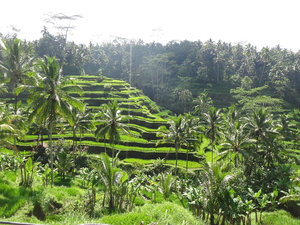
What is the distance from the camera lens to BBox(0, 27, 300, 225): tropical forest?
12.3 meters

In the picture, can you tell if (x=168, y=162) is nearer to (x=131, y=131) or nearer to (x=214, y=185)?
(x=131, y=131)

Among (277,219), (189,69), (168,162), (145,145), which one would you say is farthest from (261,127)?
(189,69)

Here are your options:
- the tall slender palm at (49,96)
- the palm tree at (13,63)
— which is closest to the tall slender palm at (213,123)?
the tall slender palm at (49,96)

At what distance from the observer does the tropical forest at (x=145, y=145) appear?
40.2 ft

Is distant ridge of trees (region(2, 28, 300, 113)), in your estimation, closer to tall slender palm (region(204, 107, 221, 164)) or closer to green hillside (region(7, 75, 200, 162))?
green hillside (region(7, 75, 200, 162))

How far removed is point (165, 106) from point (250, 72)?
1525 inches

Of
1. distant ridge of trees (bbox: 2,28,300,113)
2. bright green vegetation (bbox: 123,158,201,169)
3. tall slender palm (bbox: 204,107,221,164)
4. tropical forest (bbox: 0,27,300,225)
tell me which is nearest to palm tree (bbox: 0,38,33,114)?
tropical forest (bbox: 0,27,300,225)

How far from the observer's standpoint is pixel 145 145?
36375 mm

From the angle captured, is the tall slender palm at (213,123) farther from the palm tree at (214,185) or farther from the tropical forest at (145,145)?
the palm tree at (214,185)

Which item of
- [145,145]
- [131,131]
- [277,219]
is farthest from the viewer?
[131,131]

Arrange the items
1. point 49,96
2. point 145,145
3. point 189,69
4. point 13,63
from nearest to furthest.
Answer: point 49,96 < point 13,63 < point 145,145 < point 189,69

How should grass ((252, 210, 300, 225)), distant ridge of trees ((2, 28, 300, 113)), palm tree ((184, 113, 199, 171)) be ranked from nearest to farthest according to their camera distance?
grass ((252, 210, 300, 225)), palm tree ((184, 113, 199, 171)), distant ridge of trees ((2, 28, 300, 113))

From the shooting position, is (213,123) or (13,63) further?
(213,123)

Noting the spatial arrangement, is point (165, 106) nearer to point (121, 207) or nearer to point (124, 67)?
point (124, 67)
